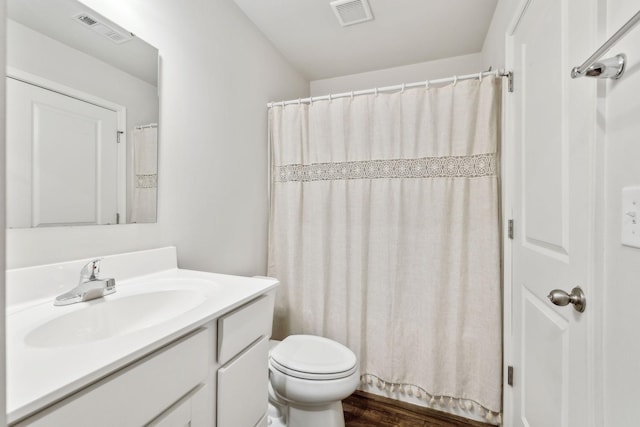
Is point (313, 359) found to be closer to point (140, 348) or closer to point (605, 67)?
point (140, 348)

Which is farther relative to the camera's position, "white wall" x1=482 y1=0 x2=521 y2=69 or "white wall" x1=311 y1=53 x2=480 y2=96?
"white wall" x1=311 y1=53 x2=480 y2=96

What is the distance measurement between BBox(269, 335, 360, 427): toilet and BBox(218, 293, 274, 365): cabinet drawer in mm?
425

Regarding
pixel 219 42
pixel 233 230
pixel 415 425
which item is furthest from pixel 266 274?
pixel 219 42

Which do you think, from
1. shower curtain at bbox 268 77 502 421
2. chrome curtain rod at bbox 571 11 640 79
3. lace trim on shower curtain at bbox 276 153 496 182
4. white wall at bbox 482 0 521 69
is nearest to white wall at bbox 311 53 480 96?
white wall at bbox 482 0 521 69

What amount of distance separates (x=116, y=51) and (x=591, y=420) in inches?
74.6

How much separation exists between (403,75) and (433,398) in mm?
2394

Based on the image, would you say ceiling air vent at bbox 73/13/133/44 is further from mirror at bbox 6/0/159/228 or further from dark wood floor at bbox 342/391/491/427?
dark wood floor at bbox 342/391/491/427

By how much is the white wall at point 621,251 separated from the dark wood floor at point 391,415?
122 centimetres

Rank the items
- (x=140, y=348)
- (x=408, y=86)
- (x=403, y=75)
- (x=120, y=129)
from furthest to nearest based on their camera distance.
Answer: (x=403, y=75)
(x=408, y=86)
(x=120, y=129)
(x=140, y=348)

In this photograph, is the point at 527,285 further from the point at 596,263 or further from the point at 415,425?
the point at 415,425

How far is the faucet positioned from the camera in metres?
0.87

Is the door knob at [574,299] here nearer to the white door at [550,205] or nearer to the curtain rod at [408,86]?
the white door at [550,205]

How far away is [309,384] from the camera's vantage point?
1334mm

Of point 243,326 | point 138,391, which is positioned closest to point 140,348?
point 138,391
